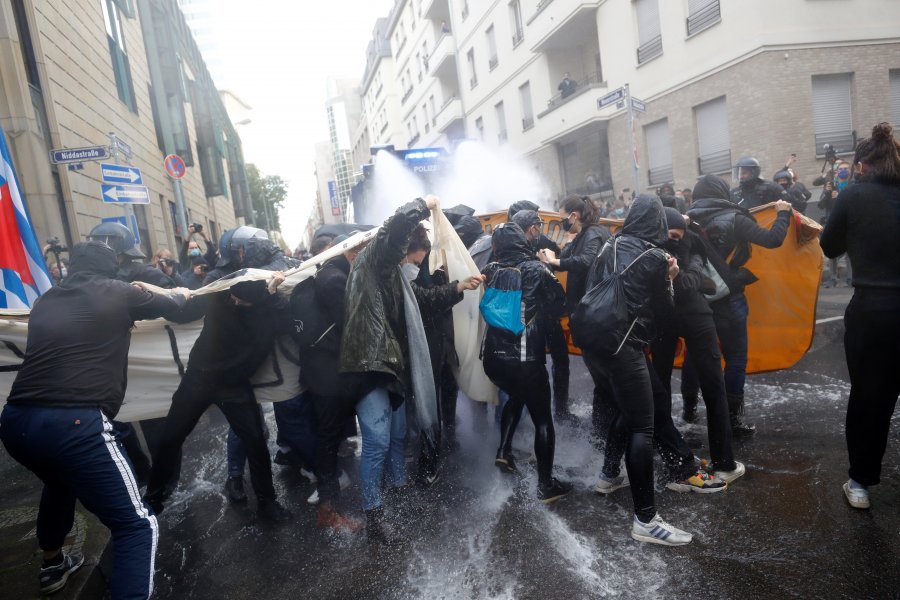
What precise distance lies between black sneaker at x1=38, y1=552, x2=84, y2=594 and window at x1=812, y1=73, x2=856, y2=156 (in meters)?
15.4

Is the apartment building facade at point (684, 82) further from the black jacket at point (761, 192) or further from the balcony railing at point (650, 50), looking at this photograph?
the black jacket at point (761, 192)

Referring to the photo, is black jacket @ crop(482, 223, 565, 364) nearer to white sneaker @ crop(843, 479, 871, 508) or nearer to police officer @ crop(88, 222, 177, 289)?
white sneaker @ crop(843, 479, 871, 508)

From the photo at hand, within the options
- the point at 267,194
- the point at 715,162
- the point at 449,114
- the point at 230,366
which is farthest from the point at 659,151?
the point at 267,194

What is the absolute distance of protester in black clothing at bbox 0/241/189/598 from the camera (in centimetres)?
267

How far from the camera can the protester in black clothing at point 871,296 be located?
300 cm

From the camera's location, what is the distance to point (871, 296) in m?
3.07

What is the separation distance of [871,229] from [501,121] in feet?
84.0

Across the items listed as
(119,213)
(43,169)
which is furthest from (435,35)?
(43,169)

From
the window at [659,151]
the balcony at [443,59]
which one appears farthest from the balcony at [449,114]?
the window at [659,151]

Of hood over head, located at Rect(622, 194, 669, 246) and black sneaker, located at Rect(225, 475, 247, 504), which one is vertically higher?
hood over head, located at Rect(622, 194, 669, 246)

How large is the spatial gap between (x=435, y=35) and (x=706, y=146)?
24292 millimetres

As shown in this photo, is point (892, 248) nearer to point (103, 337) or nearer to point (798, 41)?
point (103, 337)

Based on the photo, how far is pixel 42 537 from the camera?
3.13 m

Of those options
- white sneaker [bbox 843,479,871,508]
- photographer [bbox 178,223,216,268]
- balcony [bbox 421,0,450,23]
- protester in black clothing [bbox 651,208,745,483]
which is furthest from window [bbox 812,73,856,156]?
balcony [bbox 421,0,450,23]
